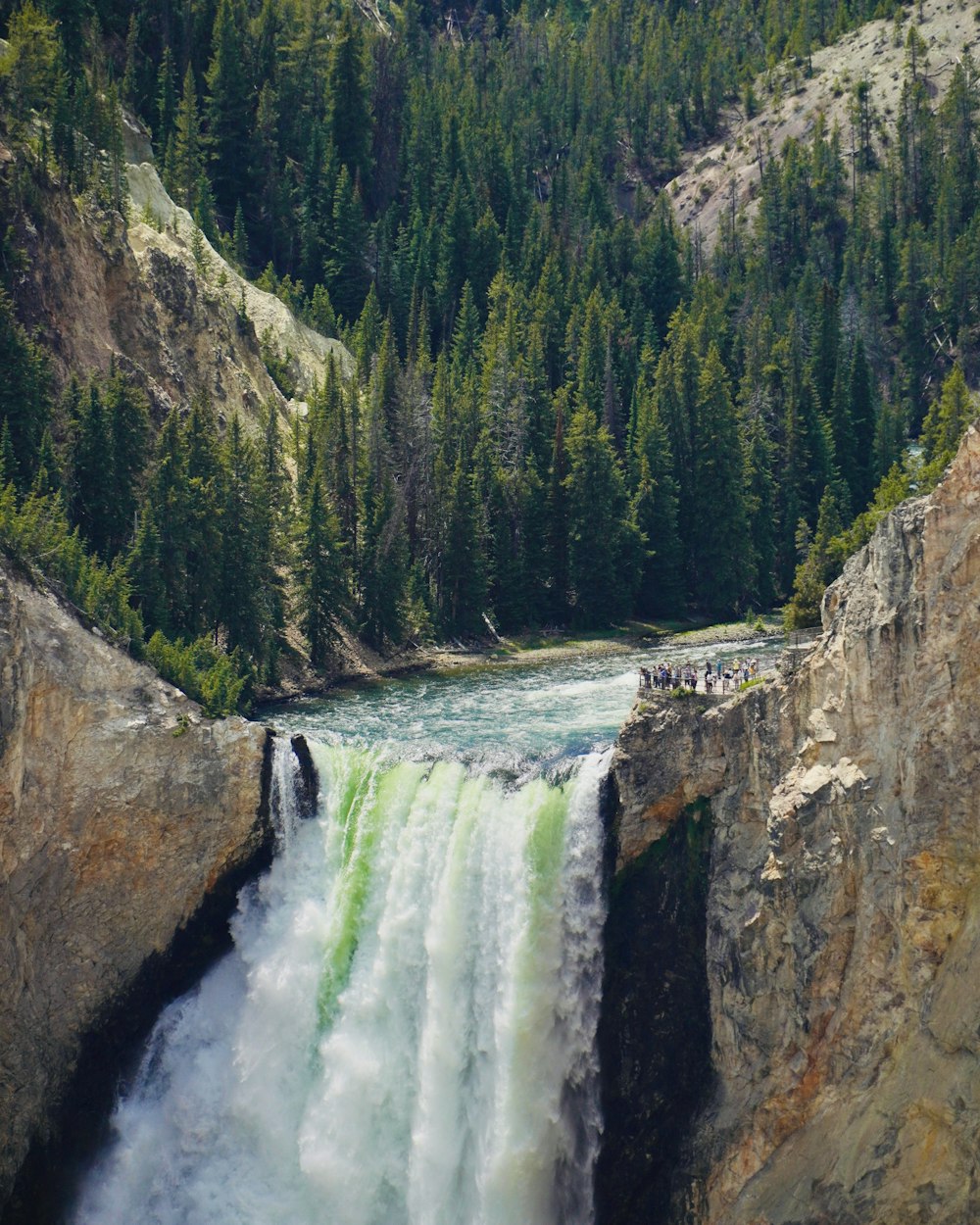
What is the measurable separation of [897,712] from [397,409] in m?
56.0

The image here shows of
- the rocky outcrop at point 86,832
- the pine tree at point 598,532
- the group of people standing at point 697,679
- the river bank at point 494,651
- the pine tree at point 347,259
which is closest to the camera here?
the rocky outcrop at point 86,832

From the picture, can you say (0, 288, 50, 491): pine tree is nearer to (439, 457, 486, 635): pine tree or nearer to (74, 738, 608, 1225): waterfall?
(439, 457, 486, 635): pine tree

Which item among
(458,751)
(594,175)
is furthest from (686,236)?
(458,751)

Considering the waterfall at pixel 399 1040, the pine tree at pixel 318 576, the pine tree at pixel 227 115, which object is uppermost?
the pine tree at pixel 227 115

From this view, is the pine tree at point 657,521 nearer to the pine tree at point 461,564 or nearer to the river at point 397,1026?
the pine tree at point 461,564

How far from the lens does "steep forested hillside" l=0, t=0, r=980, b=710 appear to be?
217ft

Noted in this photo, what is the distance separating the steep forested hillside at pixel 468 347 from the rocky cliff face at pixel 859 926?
20209 millimetres

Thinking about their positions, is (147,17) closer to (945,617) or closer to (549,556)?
(549,556)

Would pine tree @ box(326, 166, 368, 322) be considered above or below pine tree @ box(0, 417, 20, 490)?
above

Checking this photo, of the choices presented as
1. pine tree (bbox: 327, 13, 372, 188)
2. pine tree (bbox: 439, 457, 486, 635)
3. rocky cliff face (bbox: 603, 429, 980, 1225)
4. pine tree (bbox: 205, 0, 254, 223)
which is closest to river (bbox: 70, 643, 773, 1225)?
rocky cliff face (bbox: 603, 429, 980, 1225)

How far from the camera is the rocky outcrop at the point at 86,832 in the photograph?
42.1 metres

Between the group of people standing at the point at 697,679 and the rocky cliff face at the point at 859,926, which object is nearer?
the rocky cliff face at the point at 859,926

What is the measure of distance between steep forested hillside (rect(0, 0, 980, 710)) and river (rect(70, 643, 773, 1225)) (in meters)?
10.3

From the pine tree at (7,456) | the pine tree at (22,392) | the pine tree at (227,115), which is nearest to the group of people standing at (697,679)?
the pine tree at (7,456)
